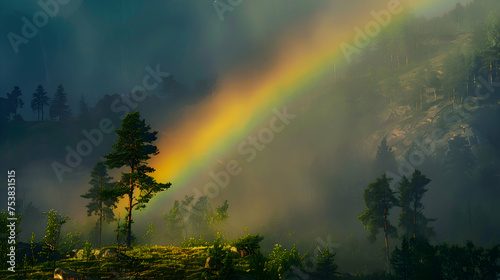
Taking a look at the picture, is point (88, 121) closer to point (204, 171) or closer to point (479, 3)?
point (204, 171)

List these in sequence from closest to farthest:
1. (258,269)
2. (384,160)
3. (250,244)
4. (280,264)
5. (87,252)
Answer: (258,269) < (87,252) < (280,264) < (250,244) < (384,160)

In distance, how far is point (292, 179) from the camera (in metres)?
122

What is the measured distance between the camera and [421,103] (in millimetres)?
117938

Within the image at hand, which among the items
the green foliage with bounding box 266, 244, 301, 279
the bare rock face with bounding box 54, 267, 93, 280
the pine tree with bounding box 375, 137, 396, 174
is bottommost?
the green foliage with bounding box 266, 244, 301, 279

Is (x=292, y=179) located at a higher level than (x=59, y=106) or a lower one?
lower

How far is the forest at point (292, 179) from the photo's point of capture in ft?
74.5

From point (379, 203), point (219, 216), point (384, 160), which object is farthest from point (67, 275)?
point (384, 160)

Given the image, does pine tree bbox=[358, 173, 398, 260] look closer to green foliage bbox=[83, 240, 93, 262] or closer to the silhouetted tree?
green foliage bbox=[83, 240, 93, 262]

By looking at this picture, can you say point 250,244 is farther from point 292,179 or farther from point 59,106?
point 59,106

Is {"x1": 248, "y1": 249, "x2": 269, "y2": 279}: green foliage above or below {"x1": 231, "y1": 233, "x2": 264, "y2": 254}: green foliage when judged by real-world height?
below

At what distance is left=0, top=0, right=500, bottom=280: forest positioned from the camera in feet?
74.5

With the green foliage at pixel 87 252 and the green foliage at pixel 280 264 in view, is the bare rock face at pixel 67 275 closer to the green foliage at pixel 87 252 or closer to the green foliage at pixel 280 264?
the green foliage at pixel 87 252

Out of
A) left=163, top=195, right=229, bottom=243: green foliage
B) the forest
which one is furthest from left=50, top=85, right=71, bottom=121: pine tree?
left=163, top=195, right=229, bottom=243: green foliage

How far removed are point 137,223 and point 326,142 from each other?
90.2 metres
